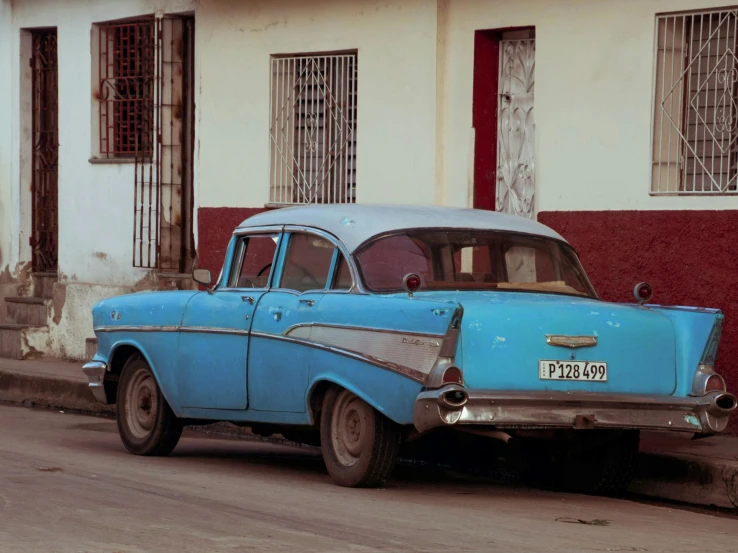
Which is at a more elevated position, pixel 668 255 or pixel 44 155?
pixel 44 155

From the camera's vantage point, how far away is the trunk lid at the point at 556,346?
8.09 m

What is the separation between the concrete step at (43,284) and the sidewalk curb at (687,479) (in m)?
10.4

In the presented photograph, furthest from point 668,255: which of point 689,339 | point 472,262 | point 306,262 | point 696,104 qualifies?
point 306,262

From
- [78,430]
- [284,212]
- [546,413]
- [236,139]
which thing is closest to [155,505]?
[546,413]

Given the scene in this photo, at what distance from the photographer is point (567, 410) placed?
8156 millimetres

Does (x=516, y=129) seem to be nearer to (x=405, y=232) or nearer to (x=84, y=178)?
(x=405, y=232)

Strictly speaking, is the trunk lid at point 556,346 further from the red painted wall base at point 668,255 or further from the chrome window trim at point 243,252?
the red painted wall base at point 668,255

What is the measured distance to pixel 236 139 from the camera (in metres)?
16.2

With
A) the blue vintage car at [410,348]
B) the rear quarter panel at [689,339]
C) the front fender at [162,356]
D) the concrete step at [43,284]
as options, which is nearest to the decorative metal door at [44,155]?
the concrete step at [43,284]

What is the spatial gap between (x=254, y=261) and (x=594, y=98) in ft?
13.0

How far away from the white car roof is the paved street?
59.2 inches

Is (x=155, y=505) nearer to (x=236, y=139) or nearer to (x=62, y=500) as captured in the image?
(x=62, y=500)

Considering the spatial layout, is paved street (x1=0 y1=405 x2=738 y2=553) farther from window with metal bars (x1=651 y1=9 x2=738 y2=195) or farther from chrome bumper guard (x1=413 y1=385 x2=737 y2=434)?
window with metal bars (x1=651 y1=9 x2=738 y2=195)

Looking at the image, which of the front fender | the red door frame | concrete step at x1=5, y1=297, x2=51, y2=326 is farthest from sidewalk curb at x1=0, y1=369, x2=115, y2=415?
the front fender
